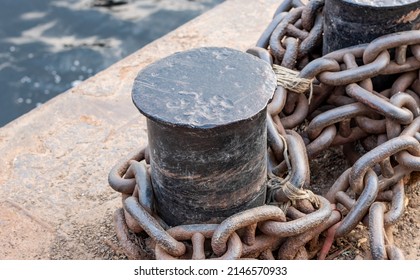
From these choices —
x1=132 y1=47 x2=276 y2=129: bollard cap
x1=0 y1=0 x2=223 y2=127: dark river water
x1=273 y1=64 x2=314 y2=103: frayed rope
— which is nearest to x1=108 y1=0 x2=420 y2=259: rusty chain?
x1=273 y1=64 x2=314 y2=103: frayed rope

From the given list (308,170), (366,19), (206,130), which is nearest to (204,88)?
(206,130)

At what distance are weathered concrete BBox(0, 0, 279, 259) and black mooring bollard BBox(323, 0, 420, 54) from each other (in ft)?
3.13

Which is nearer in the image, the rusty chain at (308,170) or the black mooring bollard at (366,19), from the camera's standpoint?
the rusty chain at (308,170)

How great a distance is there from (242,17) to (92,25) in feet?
8.36

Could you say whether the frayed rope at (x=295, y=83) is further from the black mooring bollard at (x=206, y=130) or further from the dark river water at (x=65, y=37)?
the dark river water at (x=65, y=37)

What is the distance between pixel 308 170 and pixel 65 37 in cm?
404

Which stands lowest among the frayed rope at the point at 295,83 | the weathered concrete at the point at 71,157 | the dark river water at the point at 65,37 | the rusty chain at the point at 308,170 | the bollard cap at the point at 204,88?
the dark river water at the point at 65,37

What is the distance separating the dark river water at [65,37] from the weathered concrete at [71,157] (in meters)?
2.12

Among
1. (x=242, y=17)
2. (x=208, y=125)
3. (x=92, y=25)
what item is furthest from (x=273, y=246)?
(x=92, y=25)

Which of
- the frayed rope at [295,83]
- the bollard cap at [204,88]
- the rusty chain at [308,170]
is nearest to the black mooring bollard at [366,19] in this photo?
the rusty chain at [308,170]

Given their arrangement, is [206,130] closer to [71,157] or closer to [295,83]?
[295,83]

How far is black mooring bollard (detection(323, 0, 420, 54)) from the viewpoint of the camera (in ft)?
8.39

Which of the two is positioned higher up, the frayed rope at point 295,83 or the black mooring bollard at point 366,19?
the black mooring bollard at point 366,19

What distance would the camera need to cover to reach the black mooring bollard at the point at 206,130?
6.76ft
